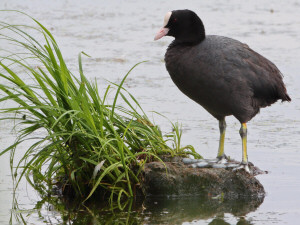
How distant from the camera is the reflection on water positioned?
4.43m

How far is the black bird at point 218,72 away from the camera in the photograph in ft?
16.9

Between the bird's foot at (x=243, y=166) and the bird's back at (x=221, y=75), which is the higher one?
the bird's back at (x=221, y=75)

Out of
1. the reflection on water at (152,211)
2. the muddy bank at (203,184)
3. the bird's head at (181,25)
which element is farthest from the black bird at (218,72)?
the reflection on water at (152,211)

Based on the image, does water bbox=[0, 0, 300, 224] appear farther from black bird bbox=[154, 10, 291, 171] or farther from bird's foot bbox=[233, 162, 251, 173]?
black bird bbox=[154, 10, 291, 171]

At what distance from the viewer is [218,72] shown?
5129 mm

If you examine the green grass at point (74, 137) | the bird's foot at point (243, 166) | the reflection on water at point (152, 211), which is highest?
the green grass at point (74, 137)

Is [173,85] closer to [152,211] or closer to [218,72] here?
[218,72]

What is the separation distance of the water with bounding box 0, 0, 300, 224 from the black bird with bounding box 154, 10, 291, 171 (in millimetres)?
525

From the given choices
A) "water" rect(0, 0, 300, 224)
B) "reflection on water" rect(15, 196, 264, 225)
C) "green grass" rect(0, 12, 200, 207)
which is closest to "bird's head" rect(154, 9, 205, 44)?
"green grass" rect(0, 12, 200, 207)

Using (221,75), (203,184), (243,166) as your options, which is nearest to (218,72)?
(221,75)

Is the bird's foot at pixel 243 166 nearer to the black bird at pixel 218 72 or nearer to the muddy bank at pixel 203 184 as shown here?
the black bird at pixel 218 72

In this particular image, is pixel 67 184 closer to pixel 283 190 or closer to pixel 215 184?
pixel 215 184

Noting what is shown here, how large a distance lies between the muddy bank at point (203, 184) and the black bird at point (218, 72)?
0.23m

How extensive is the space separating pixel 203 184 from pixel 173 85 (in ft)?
10.1
